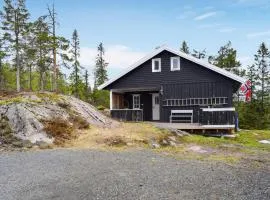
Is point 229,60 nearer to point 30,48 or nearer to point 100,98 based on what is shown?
point 100,98

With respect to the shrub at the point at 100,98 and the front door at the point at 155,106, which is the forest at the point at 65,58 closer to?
the shrub at the point at 100,98

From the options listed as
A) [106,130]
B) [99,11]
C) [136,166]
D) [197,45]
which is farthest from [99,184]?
[197,45]

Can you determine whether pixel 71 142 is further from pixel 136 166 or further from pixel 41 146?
pixel 136 166

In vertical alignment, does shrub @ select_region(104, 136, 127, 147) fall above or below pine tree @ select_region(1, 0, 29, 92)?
below

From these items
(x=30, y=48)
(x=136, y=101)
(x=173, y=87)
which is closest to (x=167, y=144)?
(x=173, y=87)

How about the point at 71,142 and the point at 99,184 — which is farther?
the point at 71,142

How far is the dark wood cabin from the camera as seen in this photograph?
19227 mm

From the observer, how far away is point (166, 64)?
68.8 feet

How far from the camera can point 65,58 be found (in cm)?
3266

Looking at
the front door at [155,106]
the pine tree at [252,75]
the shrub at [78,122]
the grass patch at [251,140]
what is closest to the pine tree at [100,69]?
the pine tree at [252,75]

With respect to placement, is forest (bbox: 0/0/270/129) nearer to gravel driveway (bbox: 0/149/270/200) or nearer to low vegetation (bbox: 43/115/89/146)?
low vegetation (bbox: 43/115/89/146)

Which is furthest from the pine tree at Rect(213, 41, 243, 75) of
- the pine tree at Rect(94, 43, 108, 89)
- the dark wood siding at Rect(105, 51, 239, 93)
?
the dark wood siding at Rect(105, 51, 239, 93)

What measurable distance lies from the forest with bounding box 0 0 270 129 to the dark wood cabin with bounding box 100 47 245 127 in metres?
6.07

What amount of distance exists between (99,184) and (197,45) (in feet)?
148
